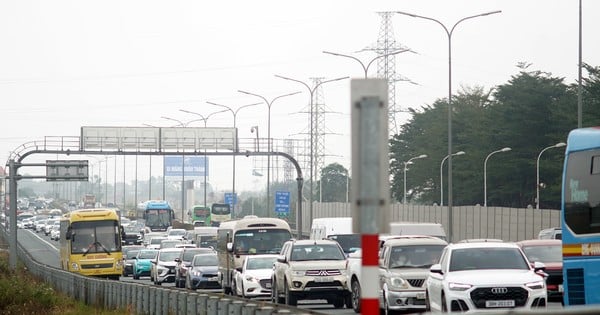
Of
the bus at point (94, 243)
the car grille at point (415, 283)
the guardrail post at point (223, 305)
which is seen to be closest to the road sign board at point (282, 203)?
the bus at point (94, 243)

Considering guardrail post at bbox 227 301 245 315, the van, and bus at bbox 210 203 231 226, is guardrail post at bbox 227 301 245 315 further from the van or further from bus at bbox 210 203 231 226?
bus at bbox 210 203 231 226

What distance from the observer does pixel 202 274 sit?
47125mm

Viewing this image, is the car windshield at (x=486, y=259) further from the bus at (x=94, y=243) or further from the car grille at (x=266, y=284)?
the bus at (x=94, y=243)

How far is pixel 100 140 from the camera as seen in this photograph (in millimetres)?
83250

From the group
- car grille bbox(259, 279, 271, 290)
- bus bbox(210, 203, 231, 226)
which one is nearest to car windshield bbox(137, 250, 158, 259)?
car grille bbox(259, 279, 271, 290)

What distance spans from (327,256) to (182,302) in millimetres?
7361

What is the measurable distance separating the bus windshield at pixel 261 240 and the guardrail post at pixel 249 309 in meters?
21.6

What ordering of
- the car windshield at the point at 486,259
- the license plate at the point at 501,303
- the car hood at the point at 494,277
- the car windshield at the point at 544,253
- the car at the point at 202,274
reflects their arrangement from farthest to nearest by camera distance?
the car at the point at 202,274, the car windshield at the point at 544,253, the car windshield at the point at 486,259, the car hood at the point at 494,277, the license plate at the point at 501,303

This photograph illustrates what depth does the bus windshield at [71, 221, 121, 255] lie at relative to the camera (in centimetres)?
5809

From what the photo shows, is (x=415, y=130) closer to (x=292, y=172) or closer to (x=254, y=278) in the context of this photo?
(x=292, y=172)

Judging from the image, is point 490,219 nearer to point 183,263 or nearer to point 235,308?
point 183,263

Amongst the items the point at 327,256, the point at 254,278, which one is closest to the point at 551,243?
the point at 327,256

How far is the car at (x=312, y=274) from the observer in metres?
33.5

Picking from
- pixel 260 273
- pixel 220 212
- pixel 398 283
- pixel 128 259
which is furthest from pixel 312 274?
pixel 220 212
